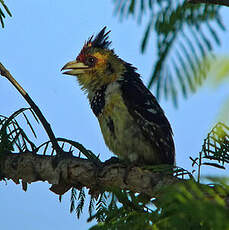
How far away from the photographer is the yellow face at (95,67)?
4.44 metres

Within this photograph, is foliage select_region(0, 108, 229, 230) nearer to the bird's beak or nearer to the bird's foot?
the bird's foot

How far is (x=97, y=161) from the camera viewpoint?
119 inches

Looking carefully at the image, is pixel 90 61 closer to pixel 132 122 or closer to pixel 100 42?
pixel 100 42

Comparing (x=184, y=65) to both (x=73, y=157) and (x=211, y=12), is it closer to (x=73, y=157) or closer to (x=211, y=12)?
(x=211, y=12)

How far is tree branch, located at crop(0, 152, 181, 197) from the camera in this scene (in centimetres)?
292

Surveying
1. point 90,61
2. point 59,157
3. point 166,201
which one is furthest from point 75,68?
point 166,201

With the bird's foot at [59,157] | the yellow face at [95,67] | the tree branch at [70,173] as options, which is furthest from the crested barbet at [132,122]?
the bird's foot at [59,157]

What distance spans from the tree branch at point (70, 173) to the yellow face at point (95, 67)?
1.54 metres

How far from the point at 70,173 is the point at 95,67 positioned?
77.6 inches

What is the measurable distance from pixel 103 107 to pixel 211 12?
2.13 meters

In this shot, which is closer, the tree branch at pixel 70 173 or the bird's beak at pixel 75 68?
the tree branch at pixel 70 173

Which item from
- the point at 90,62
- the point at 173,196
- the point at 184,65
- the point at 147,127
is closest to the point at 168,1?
the point at 184,65

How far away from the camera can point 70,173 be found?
115 inches

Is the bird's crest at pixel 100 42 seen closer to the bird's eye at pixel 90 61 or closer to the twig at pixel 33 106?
the bird's eye at pixel 90 61
